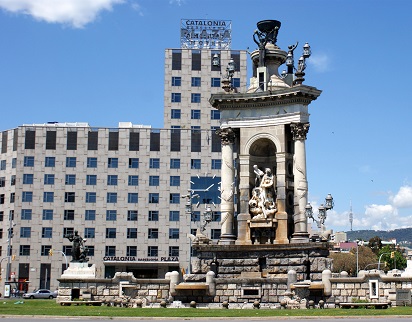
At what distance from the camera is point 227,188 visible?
46.0 meters

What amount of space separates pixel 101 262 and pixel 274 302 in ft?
196

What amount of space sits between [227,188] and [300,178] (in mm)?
5275

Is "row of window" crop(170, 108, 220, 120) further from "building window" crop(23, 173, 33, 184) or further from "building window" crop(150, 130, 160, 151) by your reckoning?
"building window" crop(23, 173, 33, 184)

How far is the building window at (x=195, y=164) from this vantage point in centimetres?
9906

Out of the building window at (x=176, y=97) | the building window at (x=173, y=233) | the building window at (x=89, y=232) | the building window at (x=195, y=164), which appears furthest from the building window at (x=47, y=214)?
the building window at (x=176, y=97)

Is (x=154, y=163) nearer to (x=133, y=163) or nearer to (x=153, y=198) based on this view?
(x=133, y=163)

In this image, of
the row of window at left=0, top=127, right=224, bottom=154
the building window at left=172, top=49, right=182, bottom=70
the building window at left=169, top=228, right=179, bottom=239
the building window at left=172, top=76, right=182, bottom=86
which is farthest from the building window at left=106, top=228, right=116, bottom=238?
the building window at left=172, top=49, right=182, bottom=70

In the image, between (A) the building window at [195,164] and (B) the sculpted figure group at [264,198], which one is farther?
(A) the building window at [195,164]

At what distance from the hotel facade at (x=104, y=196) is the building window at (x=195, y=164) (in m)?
0.15

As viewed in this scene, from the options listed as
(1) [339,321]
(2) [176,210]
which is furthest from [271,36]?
(2) [176,210]

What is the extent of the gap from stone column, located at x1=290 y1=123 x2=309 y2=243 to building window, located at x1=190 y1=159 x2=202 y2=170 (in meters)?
55.2

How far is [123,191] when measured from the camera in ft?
320

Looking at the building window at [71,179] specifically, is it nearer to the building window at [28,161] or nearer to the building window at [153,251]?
the building window at [28,161]

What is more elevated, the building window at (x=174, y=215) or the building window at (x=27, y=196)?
the building window at (x=27, y=196)
